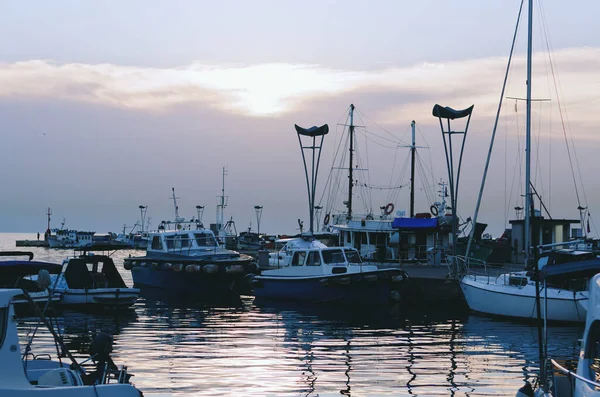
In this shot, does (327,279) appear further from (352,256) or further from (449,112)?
(449,112)

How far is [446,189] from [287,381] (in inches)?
1860

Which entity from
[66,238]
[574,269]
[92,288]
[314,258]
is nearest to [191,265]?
[314,258]

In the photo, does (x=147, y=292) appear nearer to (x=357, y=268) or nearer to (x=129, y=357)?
(x=357, y=268)

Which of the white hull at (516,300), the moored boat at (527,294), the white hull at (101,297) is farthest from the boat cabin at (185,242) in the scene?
the moored boat at (527,294)

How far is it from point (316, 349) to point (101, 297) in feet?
37.5

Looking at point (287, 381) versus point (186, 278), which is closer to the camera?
point (287, 381)

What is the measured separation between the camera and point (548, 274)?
44.3ft

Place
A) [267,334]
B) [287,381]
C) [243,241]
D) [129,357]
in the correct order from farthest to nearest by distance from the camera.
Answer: [243,241]
[267,334]
[129,357]
[287,381]

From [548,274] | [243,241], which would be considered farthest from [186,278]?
[243,241]

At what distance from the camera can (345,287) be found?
35.1 m

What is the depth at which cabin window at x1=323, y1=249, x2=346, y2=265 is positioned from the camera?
120 ft

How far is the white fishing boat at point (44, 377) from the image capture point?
11375 mm

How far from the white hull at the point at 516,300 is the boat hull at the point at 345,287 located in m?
→ 3.65

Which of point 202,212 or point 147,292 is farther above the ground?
point 202,212
